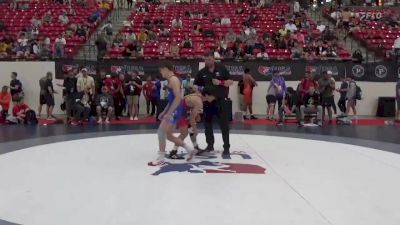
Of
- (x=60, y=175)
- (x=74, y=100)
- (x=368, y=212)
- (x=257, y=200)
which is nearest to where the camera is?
(x=368, y=212)

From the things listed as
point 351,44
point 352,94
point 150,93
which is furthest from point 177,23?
point 352,94

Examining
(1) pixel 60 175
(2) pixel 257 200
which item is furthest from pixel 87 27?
(2) pixel 257 200

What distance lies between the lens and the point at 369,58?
18.2m

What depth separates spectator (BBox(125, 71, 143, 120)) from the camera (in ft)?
49.1

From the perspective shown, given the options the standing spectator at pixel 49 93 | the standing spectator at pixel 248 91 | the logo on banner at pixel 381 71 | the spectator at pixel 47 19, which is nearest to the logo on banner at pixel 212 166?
the standing spectator at pixel 248 91

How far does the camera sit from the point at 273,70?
16062mm

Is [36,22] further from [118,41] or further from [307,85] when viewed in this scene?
[307,85]

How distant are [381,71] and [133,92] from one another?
776 centimetres

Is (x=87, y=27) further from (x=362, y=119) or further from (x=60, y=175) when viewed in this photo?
(x=60, y=175)

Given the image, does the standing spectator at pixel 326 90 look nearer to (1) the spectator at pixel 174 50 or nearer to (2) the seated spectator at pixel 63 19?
(1) the spectator at pixel 174 50

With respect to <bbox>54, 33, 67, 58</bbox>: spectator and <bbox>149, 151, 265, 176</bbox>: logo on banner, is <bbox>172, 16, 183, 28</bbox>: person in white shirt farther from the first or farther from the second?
<bbox>149, 151, 265, 176</bbox>: logo on banner

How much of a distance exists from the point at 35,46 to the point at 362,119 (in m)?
10.9

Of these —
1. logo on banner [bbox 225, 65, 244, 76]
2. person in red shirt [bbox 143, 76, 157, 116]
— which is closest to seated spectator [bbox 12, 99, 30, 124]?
person in red shirt [bbox 143, 76, 157, 116]

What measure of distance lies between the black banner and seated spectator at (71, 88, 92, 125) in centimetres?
201
